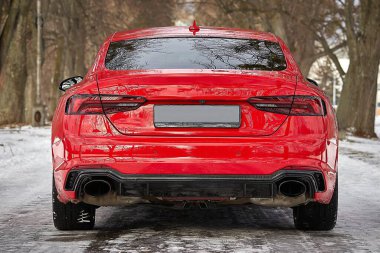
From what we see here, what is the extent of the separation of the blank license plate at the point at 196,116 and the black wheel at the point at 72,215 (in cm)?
107

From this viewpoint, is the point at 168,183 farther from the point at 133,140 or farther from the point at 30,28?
the point at 30,28

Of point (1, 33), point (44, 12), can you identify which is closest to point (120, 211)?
point (1, 33)

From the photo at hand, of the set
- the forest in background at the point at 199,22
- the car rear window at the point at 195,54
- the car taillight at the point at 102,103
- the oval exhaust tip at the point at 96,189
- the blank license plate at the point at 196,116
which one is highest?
the forest in background at the point at 199,22

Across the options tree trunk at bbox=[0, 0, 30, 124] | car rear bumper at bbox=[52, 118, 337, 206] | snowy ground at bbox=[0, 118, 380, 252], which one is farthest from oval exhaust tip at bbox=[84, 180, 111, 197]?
tree trunk at bbox=[0, 0, 30, 124]

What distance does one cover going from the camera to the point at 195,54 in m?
6.64

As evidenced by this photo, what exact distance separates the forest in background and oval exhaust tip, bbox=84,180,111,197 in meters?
12.6

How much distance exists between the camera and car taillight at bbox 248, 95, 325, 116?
19.7ft

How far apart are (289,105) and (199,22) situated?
148 ft

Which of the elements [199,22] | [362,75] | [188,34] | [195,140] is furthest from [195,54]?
[199,22]

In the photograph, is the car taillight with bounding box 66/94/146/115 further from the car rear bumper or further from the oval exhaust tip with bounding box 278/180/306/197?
the oval exhaust tip with bounding box 278/180/306/197

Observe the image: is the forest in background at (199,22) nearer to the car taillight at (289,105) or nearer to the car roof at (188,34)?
the car roof at (188,34)

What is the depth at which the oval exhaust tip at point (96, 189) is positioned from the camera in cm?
615

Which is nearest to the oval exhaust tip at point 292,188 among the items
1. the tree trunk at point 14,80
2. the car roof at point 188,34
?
the car roof at point 188,34

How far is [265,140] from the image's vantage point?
5.96 m
